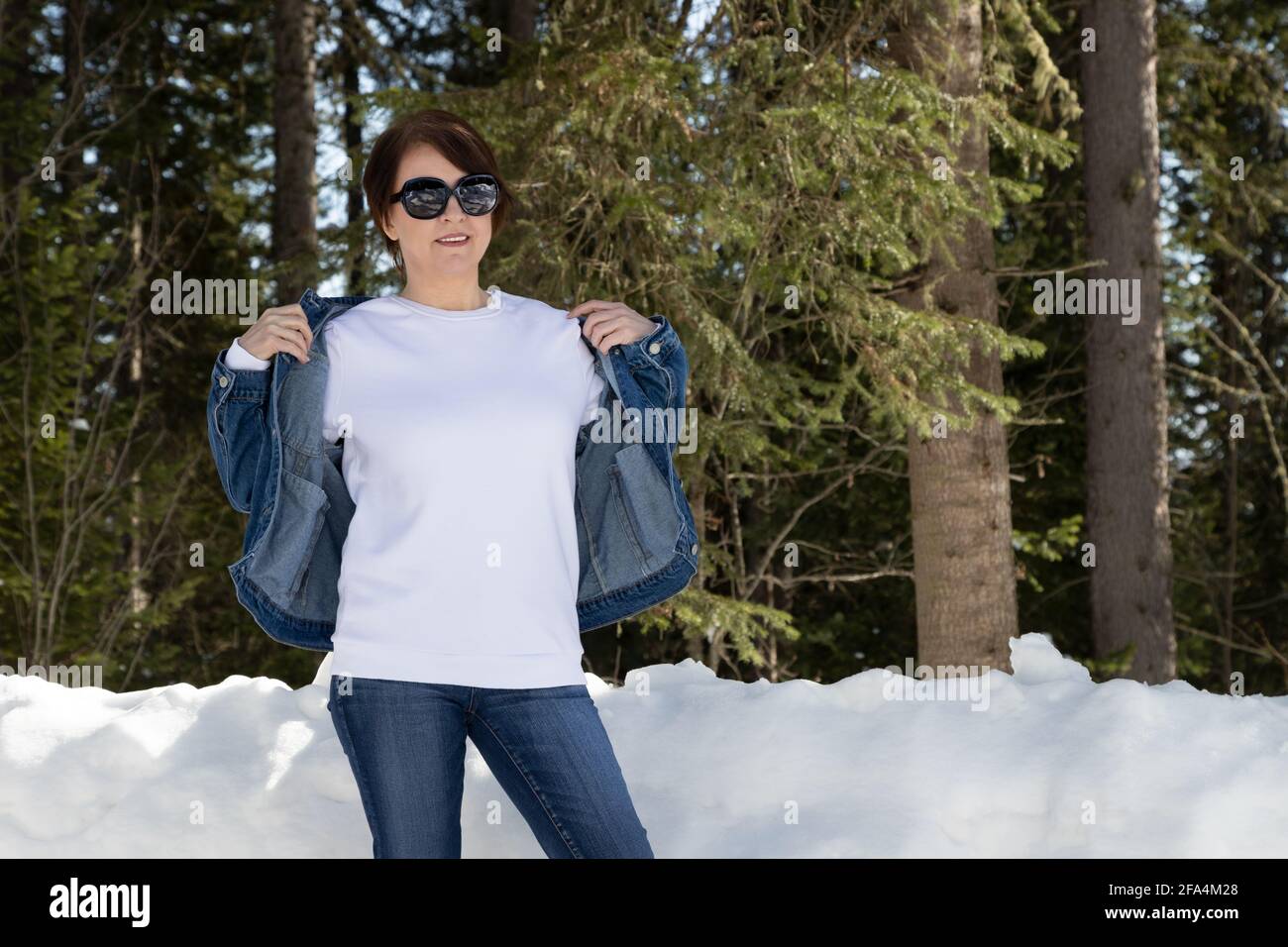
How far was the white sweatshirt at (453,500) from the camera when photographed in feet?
8.44

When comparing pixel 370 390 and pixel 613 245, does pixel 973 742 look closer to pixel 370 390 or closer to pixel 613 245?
pixel 370 390

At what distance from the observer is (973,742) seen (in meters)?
3.77

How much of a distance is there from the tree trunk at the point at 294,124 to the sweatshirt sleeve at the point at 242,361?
837 cm

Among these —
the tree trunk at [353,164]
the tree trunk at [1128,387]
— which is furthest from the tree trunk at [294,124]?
the tree trunk at [1128,387]

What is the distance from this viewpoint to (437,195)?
2.82 m

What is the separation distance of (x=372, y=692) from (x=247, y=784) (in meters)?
1.46

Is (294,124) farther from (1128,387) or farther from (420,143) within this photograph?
(420,143)

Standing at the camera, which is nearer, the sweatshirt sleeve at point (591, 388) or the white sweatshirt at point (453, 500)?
the white sweatshirt at point (453, 500)

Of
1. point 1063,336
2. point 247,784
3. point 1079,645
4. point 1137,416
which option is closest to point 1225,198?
point 1063,336

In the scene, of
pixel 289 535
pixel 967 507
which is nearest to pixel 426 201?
pixel 289 535

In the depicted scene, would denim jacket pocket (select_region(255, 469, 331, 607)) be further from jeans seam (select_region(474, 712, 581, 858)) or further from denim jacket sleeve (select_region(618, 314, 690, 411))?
denim jacket sleeve (select_region(618, 314, 690, 411))

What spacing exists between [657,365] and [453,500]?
23.3 inches

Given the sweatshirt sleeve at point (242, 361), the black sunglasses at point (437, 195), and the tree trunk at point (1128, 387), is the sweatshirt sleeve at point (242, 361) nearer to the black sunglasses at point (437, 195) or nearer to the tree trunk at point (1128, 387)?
the black sunglasses at point (437, 195)

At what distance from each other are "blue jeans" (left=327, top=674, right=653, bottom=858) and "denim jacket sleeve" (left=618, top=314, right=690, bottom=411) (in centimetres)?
65
